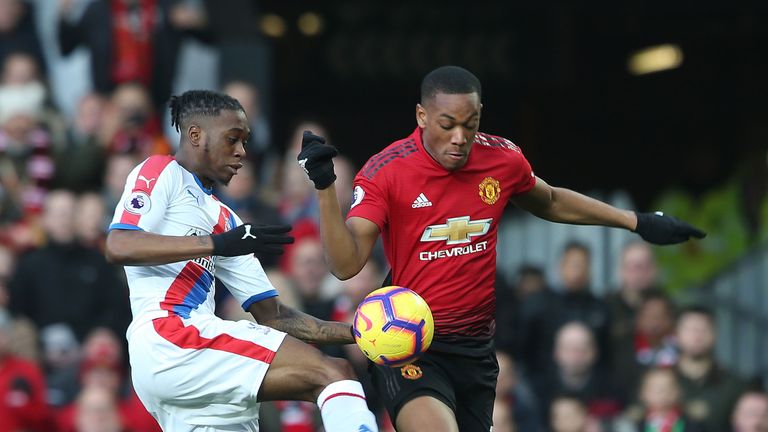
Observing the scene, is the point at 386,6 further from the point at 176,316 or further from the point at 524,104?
the point at 176,316

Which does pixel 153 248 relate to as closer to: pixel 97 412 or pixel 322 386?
pixel 322 386

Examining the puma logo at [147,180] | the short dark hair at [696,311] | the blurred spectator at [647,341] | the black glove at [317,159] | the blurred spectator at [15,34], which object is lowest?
the blurred spectator at [647,341]

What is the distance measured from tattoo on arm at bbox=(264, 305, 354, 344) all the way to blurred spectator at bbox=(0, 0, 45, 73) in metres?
6.25

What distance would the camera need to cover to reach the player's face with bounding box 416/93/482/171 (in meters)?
7.25

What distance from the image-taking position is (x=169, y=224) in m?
7.03

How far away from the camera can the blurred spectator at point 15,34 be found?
13.0m

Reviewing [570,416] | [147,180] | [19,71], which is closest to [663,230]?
[147,180]

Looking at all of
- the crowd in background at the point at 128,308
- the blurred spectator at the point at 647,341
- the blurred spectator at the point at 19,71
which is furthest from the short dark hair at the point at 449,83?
the blurred spectator at the point at 19,71

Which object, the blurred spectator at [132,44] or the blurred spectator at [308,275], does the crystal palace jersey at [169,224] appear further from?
the blurred spectator at [132,44]

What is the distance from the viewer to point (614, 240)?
1286 cm

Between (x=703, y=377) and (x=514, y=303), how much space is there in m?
1.67

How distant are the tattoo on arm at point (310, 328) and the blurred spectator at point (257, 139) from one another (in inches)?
191

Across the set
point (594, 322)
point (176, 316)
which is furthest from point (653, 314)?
point (176, 316)

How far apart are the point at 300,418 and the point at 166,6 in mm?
4207
